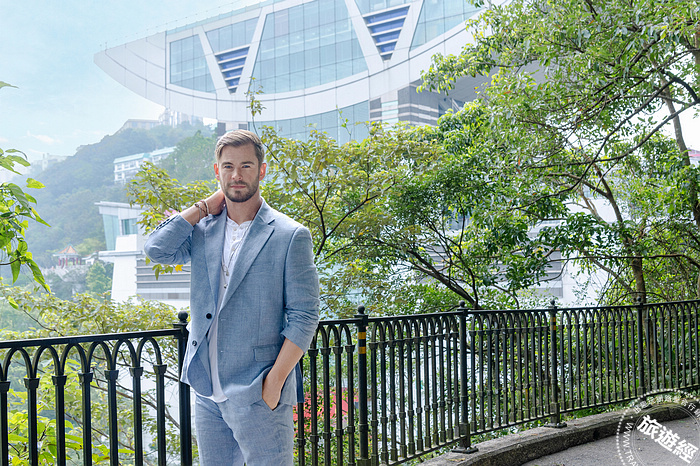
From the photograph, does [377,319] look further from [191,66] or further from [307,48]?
[191,66]

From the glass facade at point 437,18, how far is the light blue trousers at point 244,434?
114 feet

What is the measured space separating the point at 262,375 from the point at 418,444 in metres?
2.51

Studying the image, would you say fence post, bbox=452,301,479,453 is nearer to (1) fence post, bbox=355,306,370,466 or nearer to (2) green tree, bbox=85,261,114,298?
(1) fence post, bbox=355,306,370,466

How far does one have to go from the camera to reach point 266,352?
83.5 inches

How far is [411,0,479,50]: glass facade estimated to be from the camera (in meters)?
34.0

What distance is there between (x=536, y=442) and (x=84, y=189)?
60.8 m

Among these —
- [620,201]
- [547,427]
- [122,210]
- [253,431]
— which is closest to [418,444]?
[547,427]

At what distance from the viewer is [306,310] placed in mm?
2152

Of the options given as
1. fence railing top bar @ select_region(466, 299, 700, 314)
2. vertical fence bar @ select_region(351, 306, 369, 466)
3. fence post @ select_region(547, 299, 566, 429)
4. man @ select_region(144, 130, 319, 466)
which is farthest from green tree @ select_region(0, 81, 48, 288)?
fence post @ select_region(547, 299, 566, 429)

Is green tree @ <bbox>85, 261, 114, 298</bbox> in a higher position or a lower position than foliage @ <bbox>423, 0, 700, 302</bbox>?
lower

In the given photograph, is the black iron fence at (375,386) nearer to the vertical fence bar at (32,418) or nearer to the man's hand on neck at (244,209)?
the vertical fence bar at (32,418)

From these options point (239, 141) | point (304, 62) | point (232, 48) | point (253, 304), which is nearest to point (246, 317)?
point (253, 304)

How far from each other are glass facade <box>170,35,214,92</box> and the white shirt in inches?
1812

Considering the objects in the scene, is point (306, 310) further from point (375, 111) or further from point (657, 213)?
point (375, 111)
